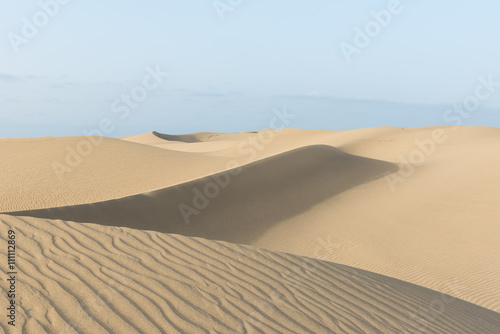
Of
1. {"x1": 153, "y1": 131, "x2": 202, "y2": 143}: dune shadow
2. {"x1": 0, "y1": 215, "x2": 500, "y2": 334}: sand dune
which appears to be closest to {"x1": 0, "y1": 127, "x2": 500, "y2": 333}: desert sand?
{"x1": 0, "y1": 215, "x2": 500, "y2": 334}: sand dune

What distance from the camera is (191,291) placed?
445 cm

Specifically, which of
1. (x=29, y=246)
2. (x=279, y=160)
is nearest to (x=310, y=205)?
(x=279, y=160)

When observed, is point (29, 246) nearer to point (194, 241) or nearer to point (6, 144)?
point (194, 241)

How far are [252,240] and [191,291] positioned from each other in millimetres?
8066

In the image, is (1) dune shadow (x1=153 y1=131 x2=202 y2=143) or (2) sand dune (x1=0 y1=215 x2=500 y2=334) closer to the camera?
(2) sand dune (x1=0 y1=215 x2=500 y2=334)

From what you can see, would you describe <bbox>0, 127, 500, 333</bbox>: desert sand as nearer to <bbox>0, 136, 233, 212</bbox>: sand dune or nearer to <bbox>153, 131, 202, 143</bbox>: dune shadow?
<bbox>0, 136, 233, 212</bbox>: sand dune

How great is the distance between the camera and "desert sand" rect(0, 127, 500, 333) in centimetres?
418

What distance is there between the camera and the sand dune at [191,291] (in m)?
3.81

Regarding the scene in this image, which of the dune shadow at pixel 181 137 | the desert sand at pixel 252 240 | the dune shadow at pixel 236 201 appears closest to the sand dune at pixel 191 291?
the desert sand at pixel 252 240

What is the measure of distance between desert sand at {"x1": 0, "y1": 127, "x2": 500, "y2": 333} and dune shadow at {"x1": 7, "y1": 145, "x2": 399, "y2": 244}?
0.18 feet

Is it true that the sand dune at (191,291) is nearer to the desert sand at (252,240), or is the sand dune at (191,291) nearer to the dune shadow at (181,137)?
the desert sand at (252,240)

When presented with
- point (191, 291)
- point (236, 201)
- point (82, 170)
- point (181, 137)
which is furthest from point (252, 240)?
Result: point (181, 137)

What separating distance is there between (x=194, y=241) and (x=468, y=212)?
1215cm

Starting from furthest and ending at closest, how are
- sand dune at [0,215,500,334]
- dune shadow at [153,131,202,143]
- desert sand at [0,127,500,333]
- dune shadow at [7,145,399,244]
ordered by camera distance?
dune shadow at [153,131,202,143] < dune shadow at [7,145,399,244] < desert sand at [0,127,500,333] < sand dune at [0,215,500,334]
